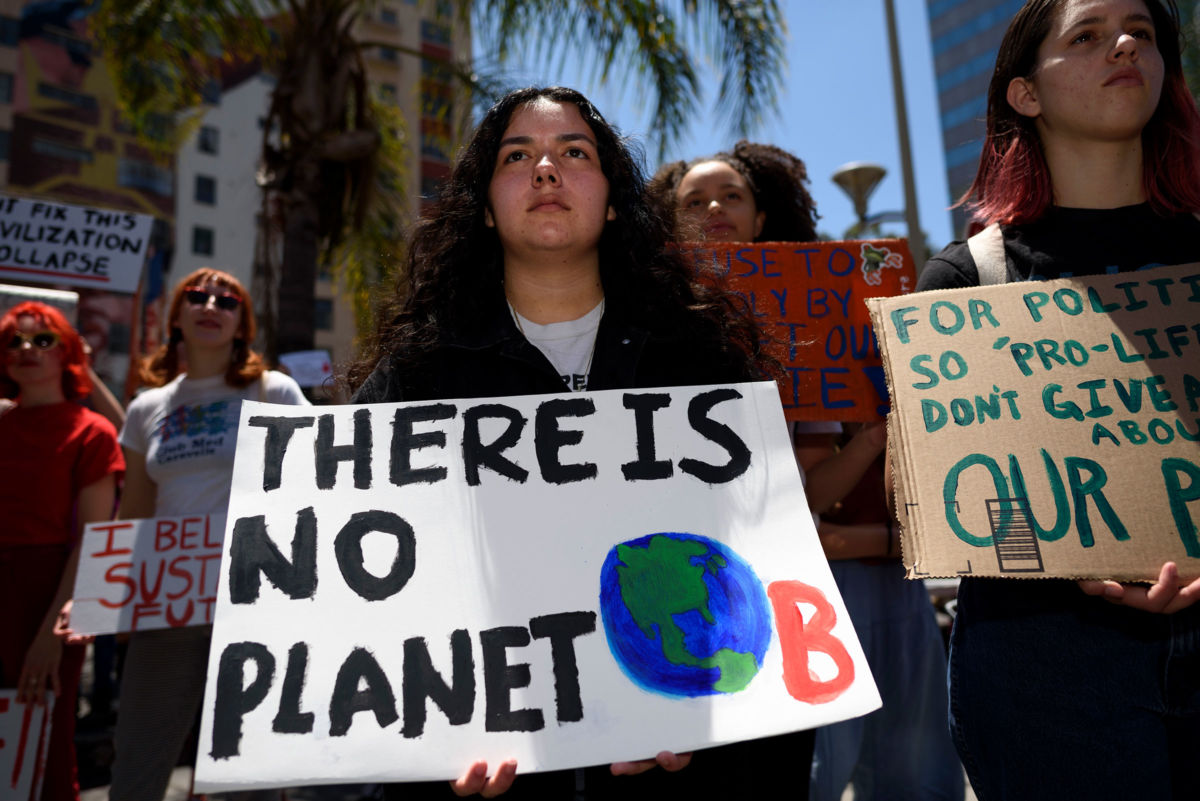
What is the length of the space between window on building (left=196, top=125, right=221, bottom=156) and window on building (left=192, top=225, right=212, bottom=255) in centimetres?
305

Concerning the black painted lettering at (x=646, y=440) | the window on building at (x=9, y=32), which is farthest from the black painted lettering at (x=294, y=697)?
the window on building at (x=9, y=32)

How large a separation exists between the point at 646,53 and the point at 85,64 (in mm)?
30164

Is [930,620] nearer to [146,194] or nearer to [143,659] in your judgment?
[143,659]

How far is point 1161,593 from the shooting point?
3.95 feet

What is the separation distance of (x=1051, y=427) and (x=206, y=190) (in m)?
36.0

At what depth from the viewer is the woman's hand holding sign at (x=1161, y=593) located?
1205mm

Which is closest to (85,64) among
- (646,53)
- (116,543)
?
(646,53)

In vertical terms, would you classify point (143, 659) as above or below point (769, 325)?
below

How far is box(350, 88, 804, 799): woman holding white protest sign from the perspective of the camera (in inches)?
63.1

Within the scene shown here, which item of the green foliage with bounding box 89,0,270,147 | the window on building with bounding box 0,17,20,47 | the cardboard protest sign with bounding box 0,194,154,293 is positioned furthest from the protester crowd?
the window on building with bounding box 0,17,20,47

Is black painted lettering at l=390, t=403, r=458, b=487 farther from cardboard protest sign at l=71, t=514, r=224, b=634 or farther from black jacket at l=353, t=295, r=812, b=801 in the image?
cardboard protest sign at l=71, t=514, r=224, b=634

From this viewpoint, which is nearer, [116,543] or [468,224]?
[468,224]

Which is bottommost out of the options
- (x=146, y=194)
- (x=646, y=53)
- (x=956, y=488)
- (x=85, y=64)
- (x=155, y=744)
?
(x=155, y=744)

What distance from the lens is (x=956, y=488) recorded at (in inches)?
53.3
